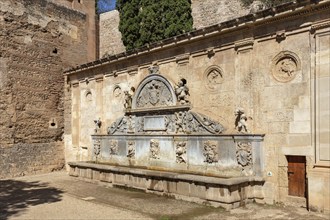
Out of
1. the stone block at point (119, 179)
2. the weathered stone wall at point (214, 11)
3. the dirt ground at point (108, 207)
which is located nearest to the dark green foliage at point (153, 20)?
the weathered stone wall at point (214, 11)

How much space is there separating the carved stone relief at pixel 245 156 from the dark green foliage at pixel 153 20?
316 inches

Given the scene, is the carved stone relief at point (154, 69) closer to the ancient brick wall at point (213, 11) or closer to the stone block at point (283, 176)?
the stone block at point (283, 176)

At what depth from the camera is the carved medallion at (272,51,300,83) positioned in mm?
7375

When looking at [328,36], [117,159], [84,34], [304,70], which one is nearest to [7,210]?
[117,159]

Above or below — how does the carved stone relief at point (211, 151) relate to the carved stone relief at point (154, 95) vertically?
below

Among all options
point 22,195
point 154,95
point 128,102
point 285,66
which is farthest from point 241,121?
point 22,195

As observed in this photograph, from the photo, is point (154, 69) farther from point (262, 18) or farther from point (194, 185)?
point (194, 185)

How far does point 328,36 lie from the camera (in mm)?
6797

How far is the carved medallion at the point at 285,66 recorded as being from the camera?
738cm

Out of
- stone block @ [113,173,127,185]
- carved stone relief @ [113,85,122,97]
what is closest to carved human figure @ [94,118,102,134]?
carved stone relief @ [113,85,122,97]

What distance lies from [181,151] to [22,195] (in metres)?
4.38

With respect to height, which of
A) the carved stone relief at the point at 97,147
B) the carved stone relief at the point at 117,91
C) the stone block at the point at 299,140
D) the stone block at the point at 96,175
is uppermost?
the carved stone relief at the point at 117,91

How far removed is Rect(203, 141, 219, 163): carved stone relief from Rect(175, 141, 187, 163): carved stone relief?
2.33 ft

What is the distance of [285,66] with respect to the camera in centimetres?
752
